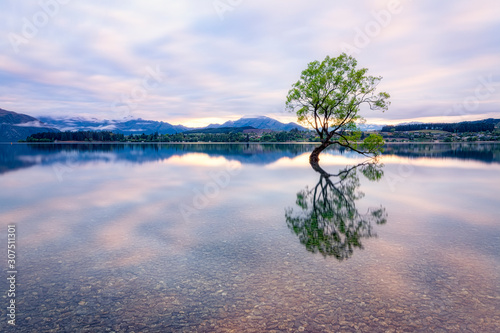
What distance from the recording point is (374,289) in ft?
29.7

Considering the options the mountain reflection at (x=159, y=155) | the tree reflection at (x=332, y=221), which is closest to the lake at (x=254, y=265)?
the tree reflection at (x=332, y=221)

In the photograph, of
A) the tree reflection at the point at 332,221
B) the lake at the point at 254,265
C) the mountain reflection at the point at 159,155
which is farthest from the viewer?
the mountain reflection at the point at 159,155

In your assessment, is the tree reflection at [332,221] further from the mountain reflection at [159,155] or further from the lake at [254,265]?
the mountain reflection at [159,155]

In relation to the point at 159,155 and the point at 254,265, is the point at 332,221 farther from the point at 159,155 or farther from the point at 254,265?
the point at 159,155

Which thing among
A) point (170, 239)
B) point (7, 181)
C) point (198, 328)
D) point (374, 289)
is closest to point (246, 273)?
point (198, 328)

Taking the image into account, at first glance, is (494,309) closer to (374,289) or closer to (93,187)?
(374,289)

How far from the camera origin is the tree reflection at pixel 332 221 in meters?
12.7

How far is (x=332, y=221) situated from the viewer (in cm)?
1631

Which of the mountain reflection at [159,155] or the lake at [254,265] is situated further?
the mountain reflection at [159,155]

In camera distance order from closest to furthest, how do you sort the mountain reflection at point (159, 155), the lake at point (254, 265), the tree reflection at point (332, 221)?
the lake at point (254, 265) < the tree reflection at point (332, 221) < the mountain reflection at point (159, 155)

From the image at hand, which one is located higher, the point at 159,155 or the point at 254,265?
the point at 159,155

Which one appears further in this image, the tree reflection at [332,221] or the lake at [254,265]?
the tree reflection at [332,221]

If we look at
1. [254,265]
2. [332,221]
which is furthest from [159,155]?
[254,265]

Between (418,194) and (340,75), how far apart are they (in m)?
33.9
